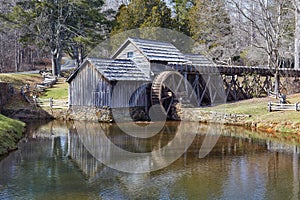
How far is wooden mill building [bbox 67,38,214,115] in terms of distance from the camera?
25609mm

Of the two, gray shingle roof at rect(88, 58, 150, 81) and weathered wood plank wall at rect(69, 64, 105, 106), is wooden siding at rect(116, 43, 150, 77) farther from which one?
weathered wood plank wall at rect(69, 64, 105, 106)

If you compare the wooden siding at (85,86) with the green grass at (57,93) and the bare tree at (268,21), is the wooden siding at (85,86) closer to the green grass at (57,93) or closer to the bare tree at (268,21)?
the green grass at (57,93)

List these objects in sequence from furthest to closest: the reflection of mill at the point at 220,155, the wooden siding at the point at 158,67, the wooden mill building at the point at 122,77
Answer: the wooden siding at the point at 158,67 < the wooden mill building at the point at 122,77 < the reflection of mill at the point at 220,155

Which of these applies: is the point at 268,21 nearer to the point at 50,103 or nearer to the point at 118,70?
the point at 118,70

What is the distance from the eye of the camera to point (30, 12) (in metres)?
37.8

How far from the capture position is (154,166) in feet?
43.9

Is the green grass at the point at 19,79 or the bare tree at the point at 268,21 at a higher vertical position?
the bare tree at the point at 268,21

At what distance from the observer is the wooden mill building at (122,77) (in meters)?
25.6

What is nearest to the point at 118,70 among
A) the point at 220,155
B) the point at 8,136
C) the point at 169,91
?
the point at 169,91

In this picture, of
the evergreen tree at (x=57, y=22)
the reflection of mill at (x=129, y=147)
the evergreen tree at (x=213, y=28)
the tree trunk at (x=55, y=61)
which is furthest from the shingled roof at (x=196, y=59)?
the tree trunk at (x=55, y=61)

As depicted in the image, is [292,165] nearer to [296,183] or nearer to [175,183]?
[296,183]

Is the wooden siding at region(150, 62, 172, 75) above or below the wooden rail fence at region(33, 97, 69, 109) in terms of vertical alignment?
above

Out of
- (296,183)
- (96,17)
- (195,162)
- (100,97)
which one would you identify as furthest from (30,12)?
(296,183)

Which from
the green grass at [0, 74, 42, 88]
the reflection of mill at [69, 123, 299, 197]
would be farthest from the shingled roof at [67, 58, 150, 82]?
the green grass at [0, 74, 42, 88]
